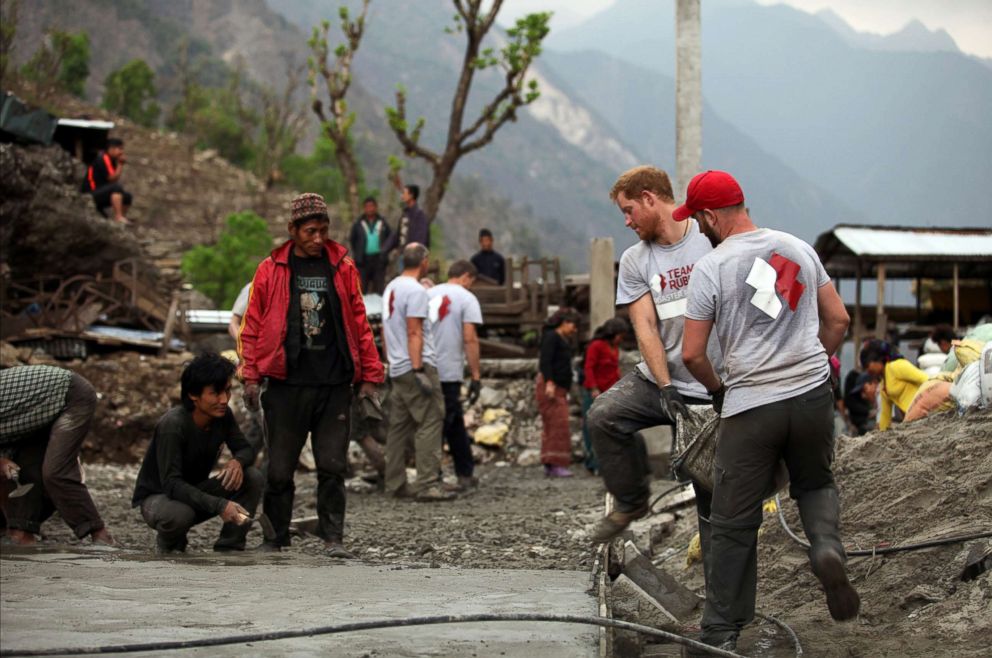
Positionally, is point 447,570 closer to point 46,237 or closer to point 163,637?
point 163,637

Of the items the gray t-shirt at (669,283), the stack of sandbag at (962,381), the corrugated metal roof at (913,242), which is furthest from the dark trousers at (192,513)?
the corrugated metal roof at (913,242)

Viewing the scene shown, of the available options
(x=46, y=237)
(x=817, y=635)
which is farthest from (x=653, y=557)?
(x=46, y=237)

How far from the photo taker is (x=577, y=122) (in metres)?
196

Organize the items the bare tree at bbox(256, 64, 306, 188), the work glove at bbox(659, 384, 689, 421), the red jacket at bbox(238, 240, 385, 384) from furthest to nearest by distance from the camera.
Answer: the bare tree at bbox(256, 64, 306, 188) < the red jacket at bbox(238, 240, 385, 384) < the work glove at bbox(659, 384, 689, 421)

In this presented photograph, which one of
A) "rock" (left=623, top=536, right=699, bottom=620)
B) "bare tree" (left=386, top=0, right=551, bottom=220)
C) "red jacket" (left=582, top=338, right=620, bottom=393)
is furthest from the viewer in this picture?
"bare tree" (left=386, top=0, right=551, bottom=220)

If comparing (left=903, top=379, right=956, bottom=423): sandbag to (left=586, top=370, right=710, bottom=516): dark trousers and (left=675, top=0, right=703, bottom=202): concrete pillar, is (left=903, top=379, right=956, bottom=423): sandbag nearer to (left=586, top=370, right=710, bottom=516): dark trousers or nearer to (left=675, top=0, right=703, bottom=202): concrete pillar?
(left=586, top=370, right=710, bottom=516): dark trousers

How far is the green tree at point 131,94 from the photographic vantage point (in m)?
62.6

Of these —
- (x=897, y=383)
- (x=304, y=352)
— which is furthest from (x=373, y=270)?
(x=304, y=352)

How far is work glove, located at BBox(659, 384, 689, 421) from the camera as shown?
539 centimetres

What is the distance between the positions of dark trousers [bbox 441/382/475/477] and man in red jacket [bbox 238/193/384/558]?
4.10 metres

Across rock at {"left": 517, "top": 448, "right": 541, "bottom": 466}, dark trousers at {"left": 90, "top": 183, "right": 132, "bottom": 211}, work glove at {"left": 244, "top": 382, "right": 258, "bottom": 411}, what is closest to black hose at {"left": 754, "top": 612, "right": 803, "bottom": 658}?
work glove at {"left": 244, "top": 382, "right": 258, "bottom": 411}

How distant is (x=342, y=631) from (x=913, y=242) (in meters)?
21.4

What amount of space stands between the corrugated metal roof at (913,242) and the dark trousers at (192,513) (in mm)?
17321

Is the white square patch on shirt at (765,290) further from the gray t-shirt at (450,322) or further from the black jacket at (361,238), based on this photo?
the black jacket at (361,238)
